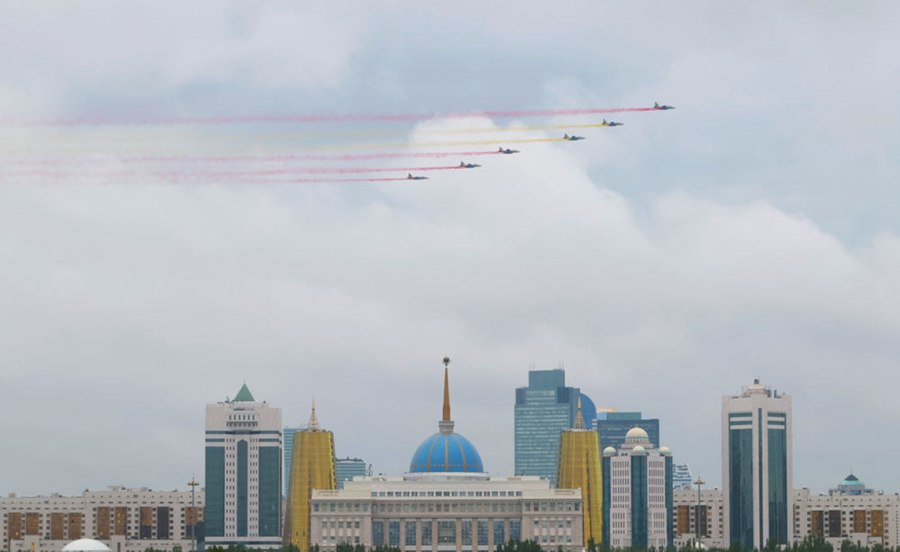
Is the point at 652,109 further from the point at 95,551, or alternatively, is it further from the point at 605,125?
the point at 95,551

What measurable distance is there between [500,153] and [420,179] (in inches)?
451

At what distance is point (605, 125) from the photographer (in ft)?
648

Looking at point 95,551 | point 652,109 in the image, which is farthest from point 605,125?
point 95,551

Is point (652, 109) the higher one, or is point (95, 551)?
point (652, 109)

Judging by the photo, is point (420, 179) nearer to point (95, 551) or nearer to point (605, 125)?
point (605, 125)

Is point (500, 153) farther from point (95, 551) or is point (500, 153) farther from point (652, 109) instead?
point (95, 551)

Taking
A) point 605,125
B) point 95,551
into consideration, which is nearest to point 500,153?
point 605,125

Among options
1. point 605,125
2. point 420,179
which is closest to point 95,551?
point 420,179

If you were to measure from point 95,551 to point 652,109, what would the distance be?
59329mm

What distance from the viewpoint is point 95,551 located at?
199000 millimetres

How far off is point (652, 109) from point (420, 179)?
63.6 feet

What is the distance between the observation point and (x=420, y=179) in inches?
7515

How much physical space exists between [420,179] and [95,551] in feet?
138

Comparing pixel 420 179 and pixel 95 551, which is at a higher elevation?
pixel 420 179
